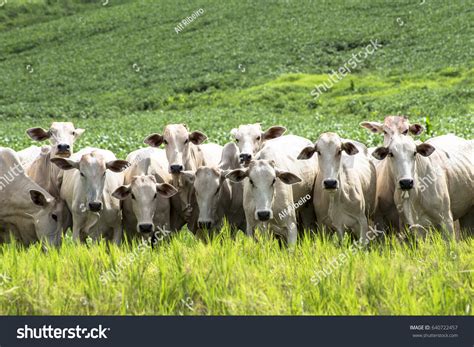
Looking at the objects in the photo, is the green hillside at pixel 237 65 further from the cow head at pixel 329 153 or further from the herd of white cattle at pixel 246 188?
the cow head at pixel 329 153

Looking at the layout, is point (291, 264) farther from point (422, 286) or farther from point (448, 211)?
point (448, 211)

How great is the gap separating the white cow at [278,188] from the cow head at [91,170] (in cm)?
184

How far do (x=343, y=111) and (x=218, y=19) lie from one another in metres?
36.3

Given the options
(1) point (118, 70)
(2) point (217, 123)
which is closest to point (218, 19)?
(1) point (118, 70)

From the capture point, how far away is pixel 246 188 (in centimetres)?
1195

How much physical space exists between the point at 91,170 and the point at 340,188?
357cm

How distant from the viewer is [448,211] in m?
11.9

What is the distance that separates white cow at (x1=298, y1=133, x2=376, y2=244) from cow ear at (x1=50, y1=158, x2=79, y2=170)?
3.27 metres

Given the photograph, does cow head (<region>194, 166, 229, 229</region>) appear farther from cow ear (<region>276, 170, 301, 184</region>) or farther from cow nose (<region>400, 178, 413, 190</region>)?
cow nose (<region>400, 178, 413, 190</region>)

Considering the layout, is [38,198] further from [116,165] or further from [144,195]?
[144,195]

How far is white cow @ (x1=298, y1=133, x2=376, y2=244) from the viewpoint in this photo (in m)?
11.8

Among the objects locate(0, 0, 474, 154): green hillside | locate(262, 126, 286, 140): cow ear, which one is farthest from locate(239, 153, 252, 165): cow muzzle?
locate(0, 0, 474, 154): green hillside
